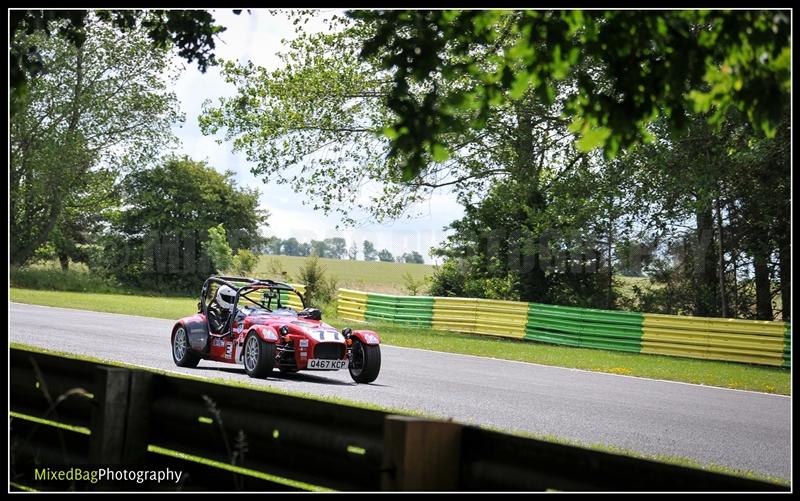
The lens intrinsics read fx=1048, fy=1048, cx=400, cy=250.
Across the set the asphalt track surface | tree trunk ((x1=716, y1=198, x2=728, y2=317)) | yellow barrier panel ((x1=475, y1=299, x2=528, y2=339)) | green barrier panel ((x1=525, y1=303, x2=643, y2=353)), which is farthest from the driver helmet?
tree trunk ((x1=716, y1=198, x2=728, y2=317))

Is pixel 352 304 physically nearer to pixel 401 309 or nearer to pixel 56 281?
pixel 401 309

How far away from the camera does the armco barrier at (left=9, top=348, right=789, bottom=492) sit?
4.00 m

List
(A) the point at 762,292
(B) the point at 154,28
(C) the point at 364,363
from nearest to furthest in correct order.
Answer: (B) the point at 154,28, (C) the point at 364,363, (A) the point at 762,292

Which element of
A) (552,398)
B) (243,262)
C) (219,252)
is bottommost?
(552,398)

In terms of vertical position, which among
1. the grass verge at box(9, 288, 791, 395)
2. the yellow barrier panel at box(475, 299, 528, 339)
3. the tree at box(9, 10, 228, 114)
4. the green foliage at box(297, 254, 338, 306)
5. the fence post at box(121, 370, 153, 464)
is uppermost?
the tree at box(9, 10, 228, 114)

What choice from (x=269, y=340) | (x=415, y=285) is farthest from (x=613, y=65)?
(x=415, y=285)

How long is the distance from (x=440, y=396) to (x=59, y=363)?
316 inches

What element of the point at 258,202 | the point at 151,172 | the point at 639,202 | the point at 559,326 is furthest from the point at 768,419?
the point at 258,202

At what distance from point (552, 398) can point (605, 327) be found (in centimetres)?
1270

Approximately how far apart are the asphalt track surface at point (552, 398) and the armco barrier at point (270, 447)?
5.77 meters

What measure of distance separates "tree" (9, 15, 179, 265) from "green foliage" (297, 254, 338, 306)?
15.3 m

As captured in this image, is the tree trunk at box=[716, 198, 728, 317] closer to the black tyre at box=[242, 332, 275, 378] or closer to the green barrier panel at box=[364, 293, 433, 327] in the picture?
the green barrier panel at box=[364, 293, 433, 327]

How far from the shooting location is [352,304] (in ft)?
112

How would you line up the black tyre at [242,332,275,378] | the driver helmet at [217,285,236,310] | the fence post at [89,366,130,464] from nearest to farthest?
the fence post at [89,366,130,464]
the black tyre at [242,332,275,378]
the driver helmet at [217,285,236,310]
